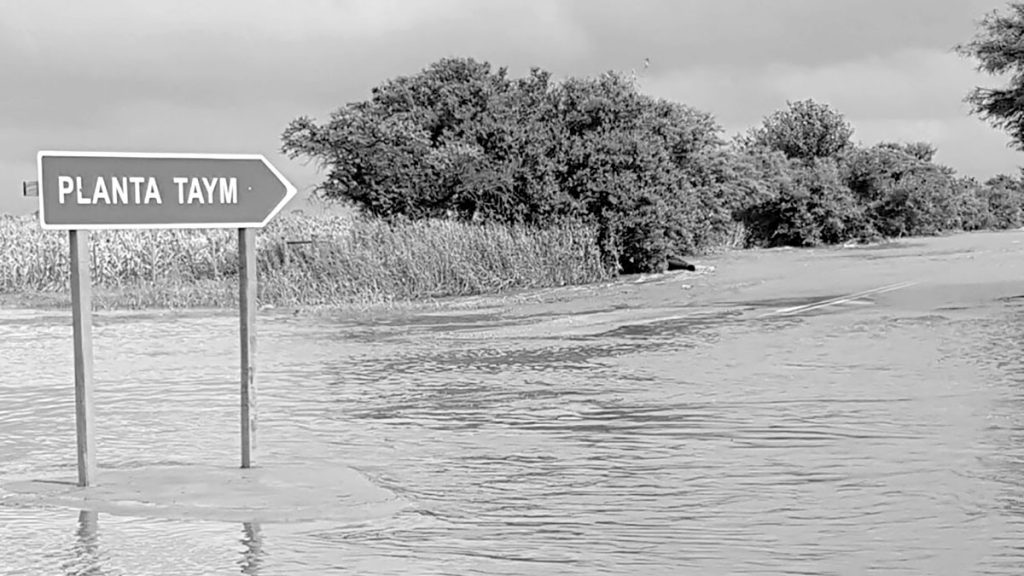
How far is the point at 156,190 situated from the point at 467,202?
27.6 metres

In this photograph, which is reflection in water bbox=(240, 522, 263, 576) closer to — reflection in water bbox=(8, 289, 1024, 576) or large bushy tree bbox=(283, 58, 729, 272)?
reflection in water bbox=(8, 289, 1024, 576)

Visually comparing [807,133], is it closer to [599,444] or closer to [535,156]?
[535,156]

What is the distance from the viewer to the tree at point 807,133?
300ft

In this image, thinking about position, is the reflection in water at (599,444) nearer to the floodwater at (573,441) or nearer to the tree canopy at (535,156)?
the floodwater at (573,441)

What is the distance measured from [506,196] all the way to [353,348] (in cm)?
1610

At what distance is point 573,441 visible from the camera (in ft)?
36.6

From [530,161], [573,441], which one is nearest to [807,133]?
[530,161]

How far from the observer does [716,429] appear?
11.6 meters

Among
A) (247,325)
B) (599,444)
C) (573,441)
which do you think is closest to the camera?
(247,325)

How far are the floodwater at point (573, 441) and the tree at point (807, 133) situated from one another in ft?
228

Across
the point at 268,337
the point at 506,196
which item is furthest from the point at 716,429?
the point at 506,196

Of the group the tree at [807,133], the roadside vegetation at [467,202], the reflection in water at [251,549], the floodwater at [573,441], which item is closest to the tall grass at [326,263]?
the roadside vegetation at [467,202]

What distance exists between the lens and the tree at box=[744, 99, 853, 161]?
91.6m

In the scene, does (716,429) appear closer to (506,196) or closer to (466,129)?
(506,196)
